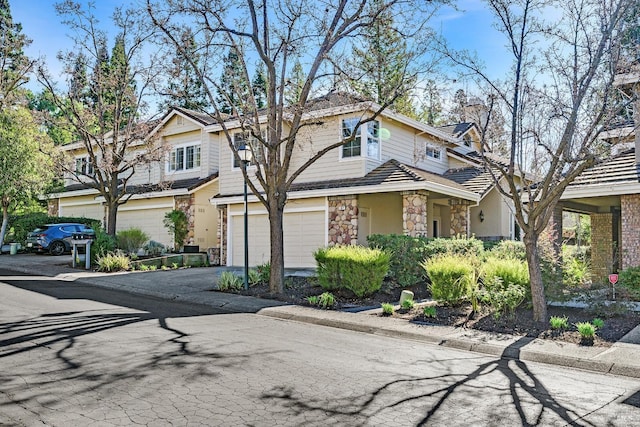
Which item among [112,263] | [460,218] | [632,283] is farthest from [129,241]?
[632,283]

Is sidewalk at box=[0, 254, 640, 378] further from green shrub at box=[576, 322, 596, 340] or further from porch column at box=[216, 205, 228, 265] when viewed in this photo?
porch column at box=[216, 205, 228, 265]

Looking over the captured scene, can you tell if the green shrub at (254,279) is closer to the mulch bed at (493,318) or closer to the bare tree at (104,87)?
the mulch bed at (493,318)

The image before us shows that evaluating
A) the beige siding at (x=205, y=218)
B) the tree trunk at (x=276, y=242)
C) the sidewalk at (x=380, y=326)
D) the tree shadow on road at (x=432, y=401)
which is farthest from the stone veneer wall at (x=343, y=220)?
the tree shadow on road at (x=432, y=401)

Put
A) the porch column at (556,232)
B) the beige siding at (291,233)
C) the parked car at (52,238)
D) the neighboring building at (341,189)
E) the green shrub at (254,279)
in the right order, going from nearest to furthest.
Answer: the porch column at (556,232) → the green shrub at (254,279) → the neighboring building at (341,189) → the beige siding at (291,233) → the parked car at (52,238)

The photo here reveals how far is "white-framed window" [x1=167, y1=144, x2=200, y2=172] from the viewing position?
25328 millimetres

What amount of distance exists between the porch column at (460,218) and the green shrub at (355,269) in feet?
25.9

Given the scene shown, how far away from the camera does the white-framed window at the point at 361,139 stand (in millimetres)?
18484

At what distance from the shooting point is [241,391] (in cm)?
549

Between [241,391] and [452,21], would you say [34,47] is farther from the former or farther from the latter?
[241,391]

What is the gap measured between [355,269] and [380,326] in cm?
312

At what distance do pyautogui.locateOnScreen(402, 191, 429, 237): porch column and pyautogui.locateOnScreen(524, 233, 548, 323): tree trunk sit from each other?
7.55 metres

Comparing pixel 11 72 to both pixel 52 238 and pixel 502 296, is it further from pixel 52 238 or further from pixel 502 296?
pixel 502 296

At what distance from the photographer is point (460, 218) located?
20.2m

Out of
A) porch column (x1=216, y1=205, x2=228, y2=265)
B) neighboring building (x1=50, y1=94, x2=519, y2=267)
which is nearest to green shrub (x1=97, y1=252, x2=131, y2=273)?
porch column (x1=216, y1=205, x2=228, y2=265)
